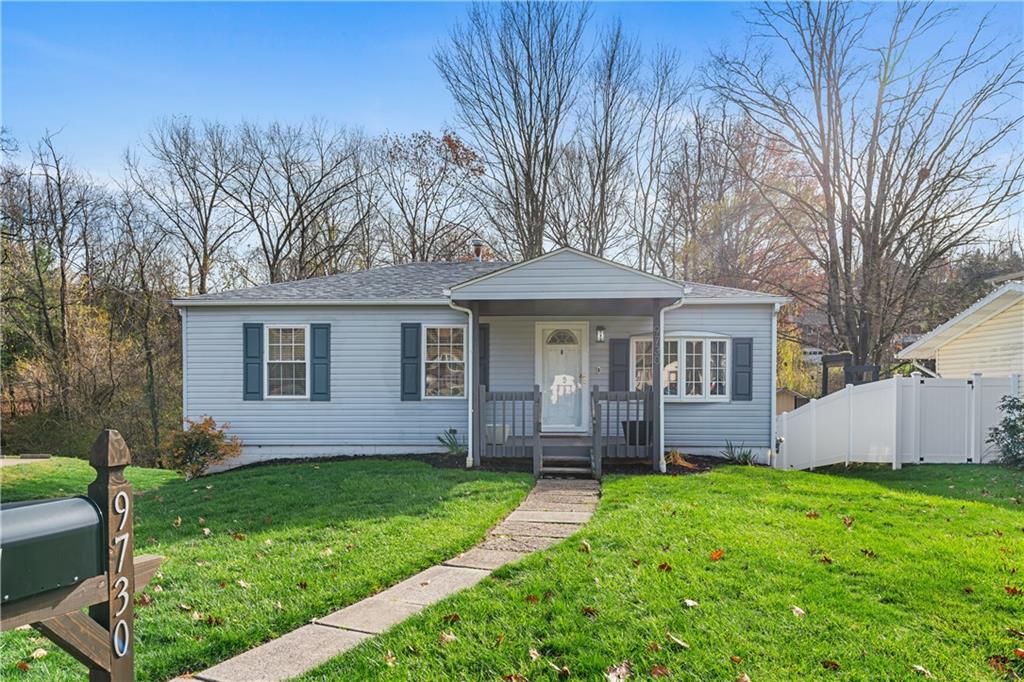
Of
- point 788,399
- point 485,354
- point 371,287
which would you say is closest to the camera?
point 485,354

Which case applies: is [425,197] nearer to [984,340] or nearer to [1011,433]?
[984,340]

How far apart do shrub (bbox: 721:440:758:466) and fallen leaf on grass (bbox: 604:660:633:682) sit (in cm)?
842

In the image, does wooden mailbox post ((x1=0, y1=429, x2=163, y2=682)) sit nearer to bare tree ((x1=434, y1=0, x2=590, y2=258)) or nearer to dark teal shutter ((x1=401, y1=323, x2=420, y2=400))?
dark teal shutter ((x1=401, y1=323, x2=420, y2=400))

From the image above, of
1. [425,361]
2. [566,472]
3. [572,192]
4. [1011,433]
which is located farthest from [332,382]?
[572,192]

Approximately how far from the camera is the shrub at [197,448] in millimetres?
10641

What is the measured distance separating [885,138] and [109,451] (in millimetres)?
19413

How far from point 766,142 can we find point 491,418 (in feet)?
44.6

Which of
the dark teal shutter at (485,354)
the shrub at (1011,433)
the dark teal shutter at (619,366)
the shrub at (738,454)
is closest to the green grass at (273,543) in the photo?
the dark teal shutter at (485,354)

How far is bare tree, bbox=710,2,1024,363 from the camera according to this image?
15523 millimetres

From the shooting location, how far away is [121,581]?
1.78 m

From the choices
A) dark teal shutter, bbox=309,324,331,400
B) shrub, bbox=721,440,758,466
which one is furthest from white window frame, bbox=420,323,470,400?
shrub, bbox=721,440,758,466

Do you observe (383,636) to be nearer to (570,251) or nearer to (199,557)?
(199,557)

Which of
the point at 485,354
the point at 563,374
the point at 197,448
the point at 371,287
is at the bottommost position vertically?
the point at 197,448

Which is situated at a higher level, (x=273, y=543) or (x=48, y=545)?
(x=48, y=545)
